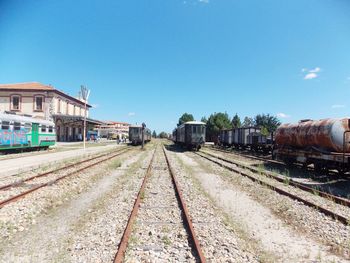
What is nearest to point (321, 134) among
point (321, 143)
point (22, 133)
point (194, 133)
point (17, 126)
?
point (321, 143)

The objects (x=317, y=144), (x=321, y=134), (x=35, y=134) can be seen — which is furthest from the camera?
(x=35, y=134)

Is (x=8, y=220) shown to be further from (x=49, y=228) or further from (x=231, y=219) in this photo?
(x=231, y=219)

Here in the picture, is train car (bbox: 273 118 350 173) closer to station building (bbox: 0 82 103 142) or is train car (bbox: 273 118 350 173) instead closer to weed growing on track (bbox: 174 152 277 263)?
weed growing on track (bbox: 174 152 277 263)

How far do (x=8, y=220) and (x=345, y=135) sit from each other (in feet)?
42.0

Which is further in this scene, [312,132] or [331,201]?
[312,132]

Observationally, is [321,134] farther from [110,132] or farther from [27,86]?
[110,132]

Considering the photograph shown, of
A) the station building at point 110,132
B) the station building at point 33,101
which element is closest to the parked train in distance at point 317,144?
the station building at point 33,101

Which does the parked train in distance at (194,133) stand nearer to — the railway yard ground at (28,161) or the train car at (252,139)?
the train car at (252,139)

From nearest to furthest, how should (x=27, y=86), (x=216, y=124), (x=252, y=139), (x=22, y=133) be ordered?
(x=22, y=133) < (x=252, y=139) < (x=27, y=86) < (x=216, y=124)

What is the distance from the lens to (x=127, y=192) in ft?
29.0

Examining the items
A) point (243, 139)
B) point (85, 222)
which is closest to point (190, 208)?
point (85, 222)

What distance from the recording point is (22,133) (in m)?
21.9

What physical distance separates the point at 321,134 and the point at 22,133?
20595 mm

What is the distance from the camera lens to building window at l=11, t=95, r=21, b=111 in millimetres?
45188
